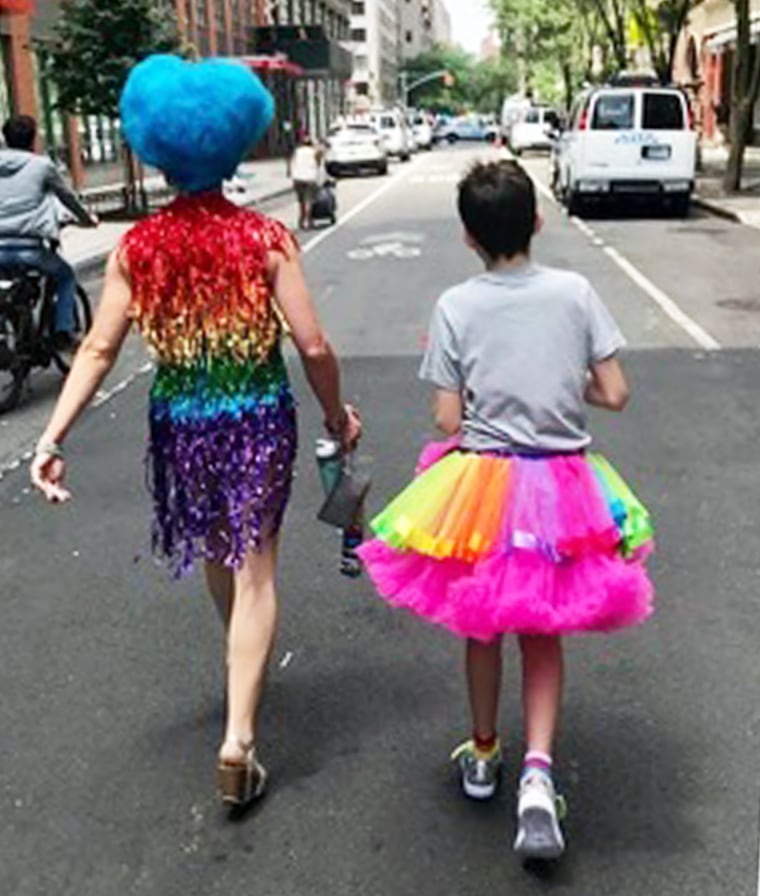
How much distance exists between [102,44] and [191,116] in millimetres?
20579

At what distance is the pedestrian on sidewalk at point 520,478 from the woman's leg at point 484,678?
10 cm

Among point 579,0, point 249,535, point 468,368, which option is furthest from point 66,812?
point 579,0

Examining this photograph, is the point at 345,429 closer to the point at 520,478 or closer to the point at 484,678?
the point at 520,478

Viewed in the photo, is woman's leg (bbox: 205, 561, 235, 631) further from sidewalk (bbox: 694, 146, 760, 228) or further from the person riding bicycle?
sidewalk (bbox: 694, 146, 760, 228)

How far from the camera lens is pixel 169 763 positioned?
363 cm

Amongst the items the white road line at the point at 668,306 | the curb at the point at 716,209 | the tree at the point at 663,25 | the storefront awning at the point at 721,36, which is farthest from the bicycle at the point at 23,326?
the storefront awning at the point at 721,36

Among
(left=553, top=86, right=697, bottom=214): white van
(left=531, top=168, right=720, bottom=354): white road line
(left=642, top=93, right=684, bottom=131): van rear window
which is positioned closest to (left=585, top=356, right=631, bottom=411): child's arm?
(left=531, top=168, right=720, bottom=354): white road line

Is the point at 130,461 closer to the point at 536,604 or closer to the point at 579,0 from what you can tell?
the point at 536,604

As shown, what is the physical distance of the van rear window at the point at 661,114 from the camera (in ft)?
69.2

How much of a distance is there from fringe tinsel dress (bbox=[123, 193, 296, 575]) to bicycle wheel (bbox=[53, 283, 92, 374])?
581 centimetres

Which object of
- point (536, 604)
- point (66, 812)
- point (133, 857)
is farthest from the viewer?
point (66, 812)

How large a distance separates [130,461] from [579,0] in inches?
1731

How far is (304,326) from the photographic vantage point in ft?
10.4

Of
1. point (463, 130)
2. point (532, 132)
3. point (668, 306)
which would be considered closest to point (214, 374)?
point (668, 306)
